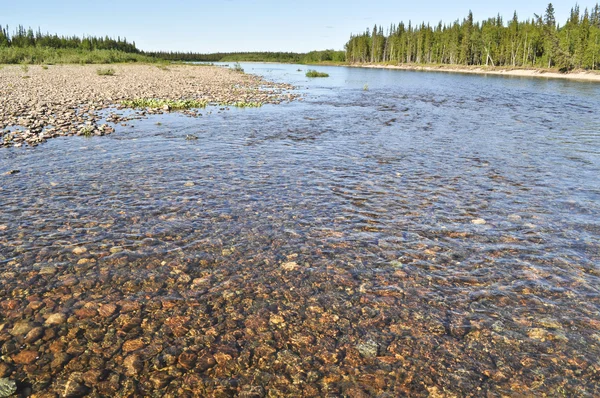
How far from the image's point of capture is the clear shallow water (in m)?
5.04

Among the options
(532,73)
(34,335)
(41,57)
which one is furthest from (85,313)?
(532,73)

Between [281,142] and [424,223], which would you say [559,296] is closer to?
[424,223]

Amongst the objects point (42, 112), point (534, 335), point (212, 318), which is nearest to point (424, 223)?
point (534, 335)

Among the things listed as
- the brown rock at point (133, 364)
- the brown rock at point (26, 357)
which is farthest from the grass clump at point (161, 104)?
the brown rock at point (133, 364)

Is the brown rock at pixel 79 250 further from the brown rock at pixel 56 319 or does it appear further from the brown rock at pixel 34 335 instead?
the brown rock at pixel 34 335

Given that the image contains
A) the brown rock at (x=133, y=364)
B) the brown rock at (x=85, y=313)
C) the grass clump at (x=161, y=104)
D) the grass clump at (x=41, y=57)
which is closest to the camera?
the brown rock at (x=133, y=364)

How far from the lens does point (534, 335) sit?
5.68 m

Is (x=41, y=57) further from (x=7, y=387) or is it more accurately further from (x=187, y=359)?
(x=187, y=359)

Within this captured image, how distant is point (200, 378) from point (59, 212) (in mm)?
7120

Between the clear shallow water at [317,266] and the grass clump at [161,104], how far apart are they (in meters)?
13.7

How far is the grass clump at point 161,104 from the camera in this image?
1144 inches

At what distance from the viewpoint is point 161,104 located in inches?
1167

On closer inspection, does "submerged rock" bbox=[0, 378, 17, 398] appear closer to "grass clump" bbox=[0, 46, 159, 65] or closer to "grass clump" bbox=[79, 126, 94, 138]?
"grass clump" bbox=[79, 126, 94, 138]

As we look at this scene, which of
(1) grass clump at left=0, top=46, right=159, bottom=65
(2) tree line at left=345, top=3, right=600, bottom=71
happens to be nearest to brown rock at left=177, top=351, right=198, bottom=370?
(1) grass clump at left=0, top=46, right=159, bottom=65
